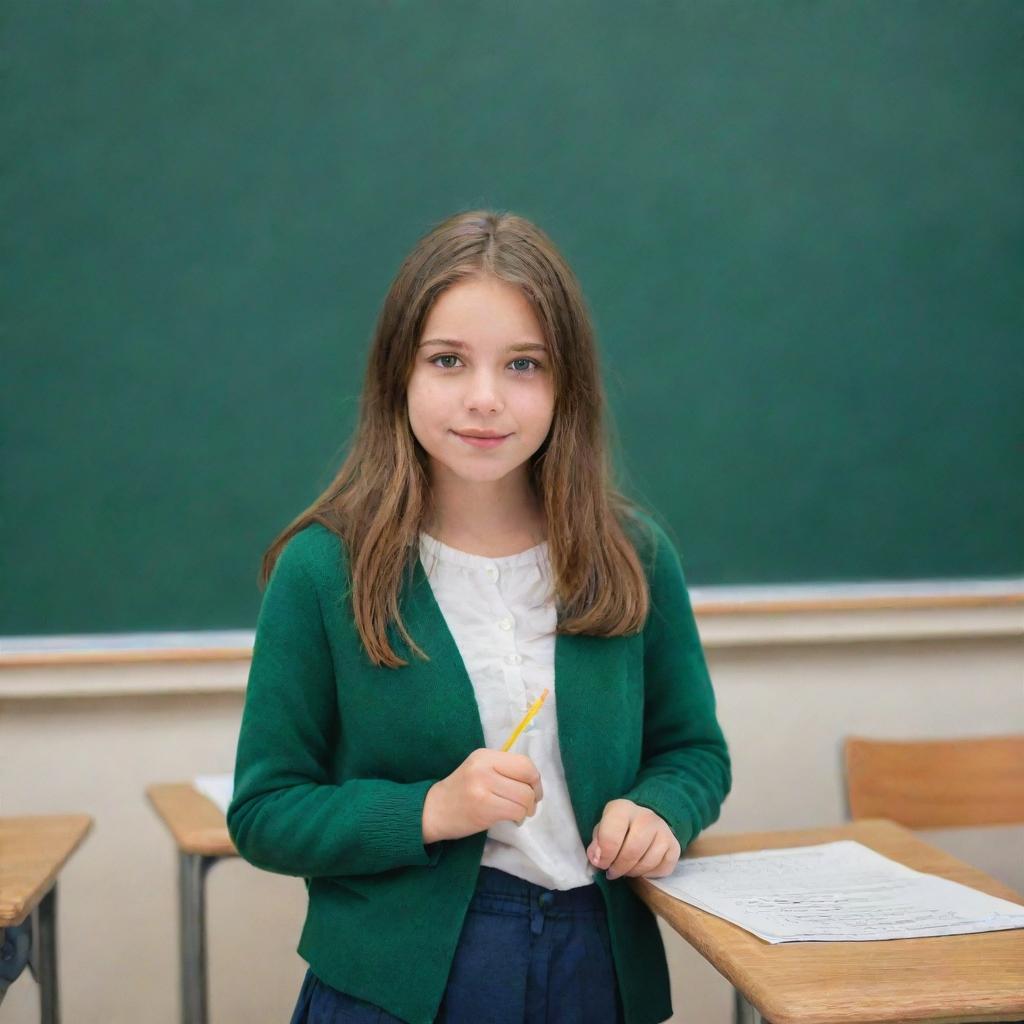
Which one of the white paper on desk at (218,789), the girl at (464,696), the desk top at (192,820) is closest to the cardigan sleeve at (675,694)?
the girl at (464,696)

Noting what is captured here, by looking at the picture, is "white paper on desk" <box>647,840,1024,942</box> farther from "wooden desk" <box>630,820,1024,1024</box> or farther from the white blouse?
the white blouse

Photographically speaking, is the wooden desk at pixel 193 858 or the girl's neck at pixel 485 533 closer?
the girl's neck at pixel 485 533

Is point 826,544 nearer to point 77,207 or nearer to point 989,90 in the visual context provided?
point 989,90

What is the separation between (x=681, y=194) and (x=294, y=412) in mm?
879

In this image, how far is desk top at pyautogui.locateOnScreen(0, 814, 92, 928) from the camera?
1.35 m

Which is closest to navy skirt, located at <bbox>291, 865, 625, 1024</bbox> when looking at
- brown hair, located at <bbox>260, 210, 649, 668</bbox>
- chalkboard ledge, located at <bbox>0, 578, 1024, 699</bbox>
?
brown hair, located at <bbox>260, 210, 649, 668</bbox>

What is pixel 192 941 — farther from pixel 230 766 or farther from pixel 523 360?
pixel 523 360

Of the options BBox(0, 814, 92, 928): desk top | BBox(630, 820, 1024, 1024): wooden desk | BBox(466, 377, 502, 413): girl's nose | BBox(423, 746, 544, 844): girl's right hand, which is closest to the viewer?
BBox(630, 820, 1024, 1024): wooden desk

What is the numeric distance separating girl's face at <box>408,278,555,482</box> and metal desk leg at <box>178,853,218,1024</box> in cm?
99

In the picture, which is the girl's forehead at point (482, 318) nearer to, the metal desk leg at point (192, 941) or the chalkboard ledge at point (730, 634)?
the metal desk leg at point (192, 941)

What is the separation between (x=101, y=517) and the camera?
7.61ft

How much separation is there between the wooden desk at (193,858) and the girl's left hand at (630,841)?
2.55ft

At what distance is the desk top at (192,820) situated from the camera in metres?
1.80

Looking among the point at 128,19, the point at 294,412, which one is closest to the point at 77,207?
the point at 128,19
